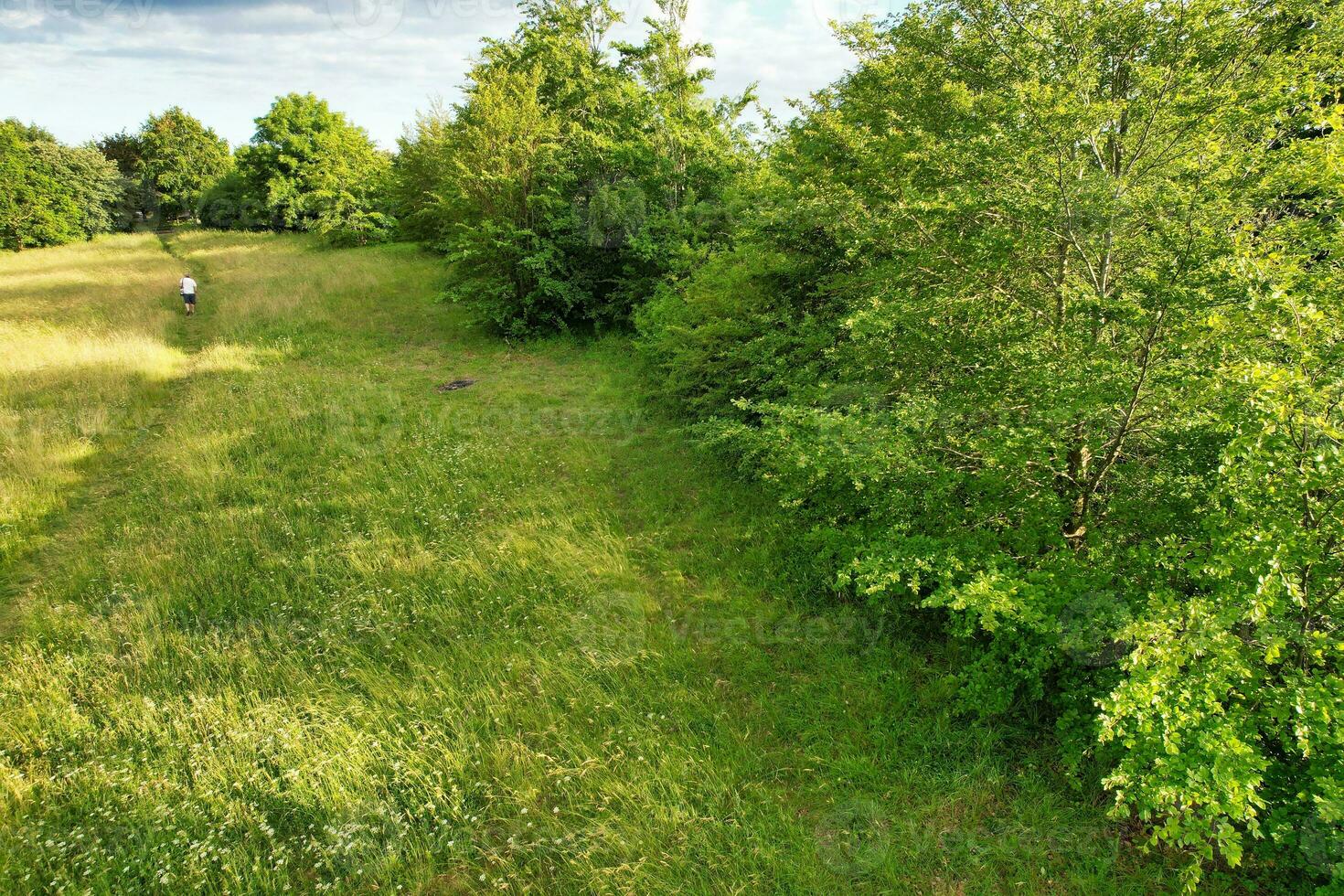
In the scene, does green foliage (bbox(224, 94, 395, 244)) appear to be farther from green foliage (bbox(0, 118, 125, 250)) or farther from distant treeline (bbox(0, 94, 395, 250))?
green foliage (bbox(0, 118, 125, 250))

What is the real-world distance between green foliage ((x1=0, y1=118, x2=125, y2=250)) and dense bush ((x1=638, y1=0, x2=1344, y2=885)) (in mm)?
45801

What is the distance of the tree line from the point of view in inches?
124

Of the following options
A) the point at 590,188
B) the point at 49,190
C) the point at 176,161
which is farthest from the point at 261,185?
the point at 590,188

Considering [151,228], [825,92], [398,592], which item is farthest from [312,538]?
[151,228]

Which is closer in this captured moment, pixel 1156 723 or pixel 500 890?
pixel 1156 723

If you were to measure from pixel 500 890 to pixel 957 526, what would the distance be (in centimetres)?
452

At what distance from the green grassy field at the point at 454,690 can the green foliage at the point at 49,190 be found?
34196 mm

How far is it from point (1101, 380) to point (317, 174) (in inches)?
1615

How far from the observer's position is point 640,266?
17.0m

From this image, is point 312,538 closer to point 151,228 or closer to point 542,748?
point 542,748

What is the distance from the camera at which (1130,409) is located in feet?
14.0

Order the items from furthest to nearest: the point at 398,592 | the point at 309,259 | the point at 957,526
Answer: the point at 309,259 < the point at 398,592 < the point at 957,526

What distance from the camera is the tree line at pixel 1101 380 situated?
3.14m

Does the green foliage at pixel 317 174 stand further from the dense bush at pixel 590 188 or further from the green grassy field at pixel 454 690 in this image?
the green grassy field at pixel 454 690
